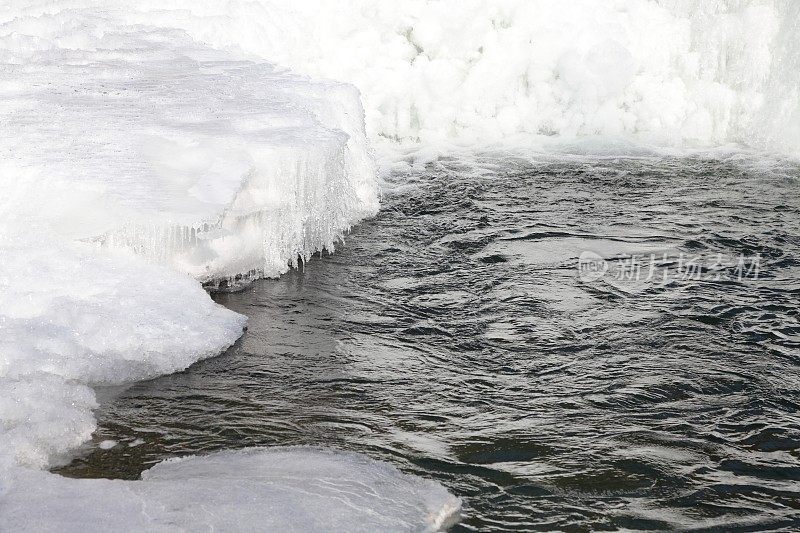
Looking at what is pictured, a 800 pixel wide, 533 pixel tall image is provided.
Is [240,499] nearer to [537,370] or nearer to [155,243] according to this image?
[537,370]

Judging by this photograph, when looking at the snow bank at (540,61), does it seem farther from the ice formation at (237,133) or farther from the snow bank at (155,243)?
the snow bank at (155,243)

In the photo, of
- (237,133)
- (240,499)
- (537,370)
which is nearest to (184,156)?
(237,133)

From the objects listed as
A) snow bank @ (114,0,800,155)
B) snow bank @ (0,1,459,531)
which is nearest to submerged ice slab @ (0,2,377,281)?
snow bank @ (0,1,459,531)

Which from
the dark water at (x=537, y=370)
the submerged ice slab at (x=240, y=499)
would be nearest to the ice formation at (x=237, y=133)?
the submerged ice slab at (x=240, y=499)

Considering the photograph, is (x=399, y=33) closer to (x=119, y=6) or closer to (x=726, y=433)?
(x=119, y=6)

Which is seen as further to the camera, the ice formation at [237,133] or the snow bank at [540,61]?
the snow bank at [540,61]

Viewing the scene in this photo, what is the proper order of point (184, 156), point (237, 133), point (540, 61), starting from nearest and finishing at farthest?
point (184, 156)
point (237, 133)
point (540, 61)

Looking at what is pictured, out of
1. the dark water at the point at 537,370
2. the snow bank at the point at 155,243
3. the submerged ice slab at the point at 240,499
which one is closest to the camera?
the submerged ice slab at the point at 240,499

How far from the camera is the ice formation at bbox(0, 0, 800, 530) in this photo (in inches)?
163

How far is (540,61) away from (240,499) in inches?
298

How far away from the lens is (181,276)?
5.90 meters

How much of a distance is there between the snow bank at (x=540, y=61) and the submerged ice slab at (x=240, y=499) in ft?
20.6

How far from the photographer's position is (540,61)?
10445 mm

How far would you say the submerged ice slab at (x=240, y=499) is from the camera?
3592mm
